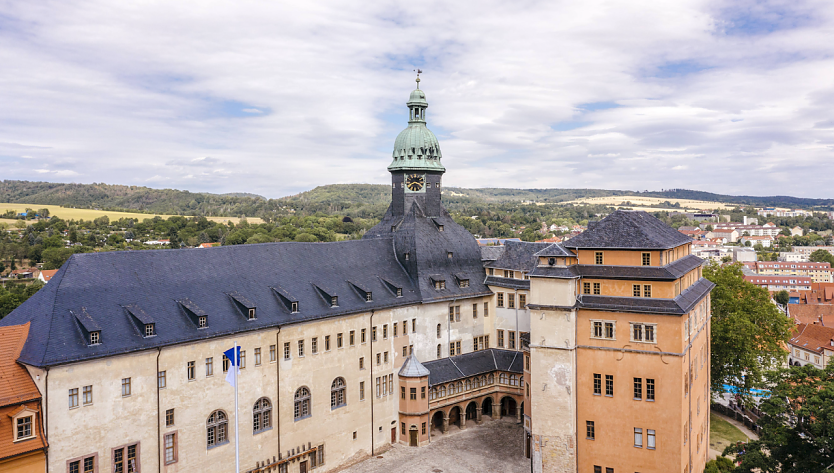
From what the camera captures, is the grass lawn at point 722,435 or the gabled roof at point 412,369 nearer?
the gabled roof at point 412,369

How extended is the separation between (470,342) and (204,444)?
28.2 metres

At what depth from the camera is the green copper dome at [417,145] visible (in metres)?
61.1

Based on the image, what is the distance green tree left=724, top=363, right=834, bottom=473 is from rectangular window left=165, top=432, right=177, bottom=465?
36511mm

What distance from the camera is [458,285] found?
191ft

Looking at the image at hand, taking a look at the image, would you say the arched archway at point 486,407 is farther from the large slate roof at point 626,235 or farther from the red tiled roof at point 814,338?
the red tiled roof at point 814,338

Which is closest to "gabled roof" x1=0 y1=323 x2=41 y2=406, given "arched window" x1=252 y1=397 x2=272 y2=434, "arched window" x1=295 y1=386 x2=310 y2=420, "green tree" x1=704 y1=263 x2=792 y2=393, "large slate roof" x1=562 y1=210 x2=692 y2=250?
"arched window" x1=252 y1=397 x2=272 y2=434

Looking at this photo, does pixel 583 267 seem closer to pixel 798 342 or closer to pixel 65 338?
pixel 65 338

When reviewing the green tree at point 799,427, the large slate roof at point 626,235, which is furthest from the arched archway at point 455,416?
the green tree at point 799,427

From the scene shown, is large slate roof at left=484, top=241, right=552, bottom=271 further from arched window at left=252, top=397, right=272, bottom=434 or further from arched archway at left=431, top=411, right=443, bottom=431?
arched window at left=252, top=397, right=272, bottom=434

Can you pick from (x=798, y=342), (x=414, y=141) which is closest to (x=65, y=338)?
(x=414, y=141)

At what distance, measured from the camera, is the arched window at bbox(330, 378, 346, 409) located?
46844 mm

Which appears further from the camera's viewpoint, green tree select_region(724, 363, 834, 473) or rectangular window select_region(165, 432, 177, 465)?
rectangular window select_region(165, 432, 177, 465)

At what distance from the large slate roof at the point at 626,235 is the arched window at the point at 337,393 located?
20791 mm

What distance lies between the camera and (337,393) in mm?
47375
